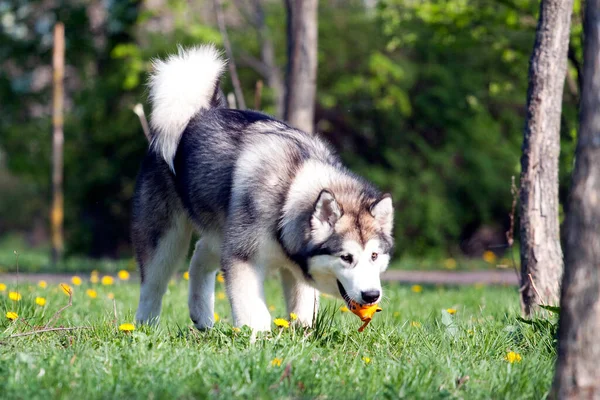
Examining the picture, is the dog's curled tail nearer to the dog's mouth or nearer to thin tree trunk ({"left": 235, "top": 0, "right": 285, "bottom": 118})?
the dog's mouth

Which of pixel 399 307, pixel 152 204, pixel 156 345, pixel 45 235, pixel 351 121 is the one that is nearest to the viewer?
pixel 156 345

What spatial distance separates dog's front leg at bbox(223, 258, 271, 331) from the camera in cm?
462

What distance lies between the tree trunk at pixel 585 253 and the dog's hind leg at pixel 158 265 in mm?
3319

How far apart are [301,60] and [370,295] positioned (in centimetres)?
510

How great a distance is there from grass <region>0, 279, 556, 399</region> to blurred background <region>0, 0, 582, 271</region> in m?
9.11

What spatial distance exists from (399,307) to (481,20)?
541cm

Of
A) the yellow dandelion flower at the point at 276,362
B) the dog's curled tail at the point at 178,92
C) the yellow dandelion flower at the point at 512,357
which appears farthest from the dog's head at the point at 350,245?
the dog's curled tail at the point at 178,92

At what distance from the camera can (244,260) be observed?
4676mm

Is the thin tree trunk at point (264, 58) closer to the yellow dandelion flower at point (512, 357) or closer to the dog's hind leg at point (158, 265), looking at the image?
the dog's hind leg at point (158, 265)

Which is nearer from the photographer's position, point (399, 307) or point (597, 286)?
point (597, 286)

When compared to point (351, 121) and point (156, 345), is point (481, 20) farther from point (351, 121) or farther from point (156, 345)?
point (156, 345)

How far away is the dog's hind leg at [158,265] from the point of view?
5.63 metres

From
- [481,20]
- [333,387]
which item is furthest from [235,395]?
[481,20]

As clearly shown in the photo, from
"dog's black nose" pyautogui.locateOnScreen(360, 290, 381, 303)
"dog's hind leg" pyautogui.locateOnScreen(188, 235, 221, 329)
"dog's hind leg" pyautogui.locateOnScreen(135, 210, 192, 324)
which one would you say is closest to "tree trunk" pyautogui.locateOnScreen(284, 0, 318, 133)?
"dog's hind leg" pyautogui.locateOnScreen(188, 235, 221, 329)
